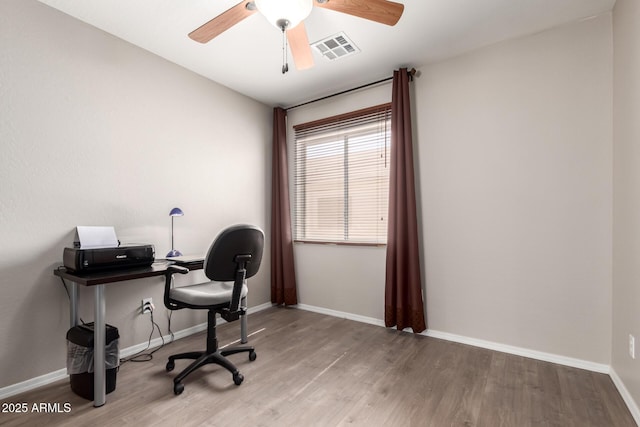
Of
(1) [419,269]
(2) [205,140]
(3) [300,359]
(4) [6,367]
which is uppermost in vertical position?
(2) [205,140]

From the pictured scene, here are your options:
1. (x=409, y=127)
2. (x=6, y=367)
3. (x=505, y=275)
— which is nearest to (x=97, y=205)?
(x=6, y=367)

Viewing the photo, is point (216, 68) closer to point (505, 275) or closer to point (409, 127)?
point (409, 127)

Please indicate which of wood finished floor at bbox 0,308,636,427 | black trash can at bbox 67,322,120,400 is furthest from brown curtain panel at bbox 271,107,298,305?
black trash can at bbox 67,322,120,400

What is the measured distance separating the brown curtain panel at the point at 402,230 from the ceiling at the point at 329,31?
40cm

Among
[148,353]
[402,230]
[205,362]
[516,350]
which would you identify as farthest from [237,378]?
[516,350]

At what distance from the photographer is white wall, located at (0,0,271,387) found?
1913 mm

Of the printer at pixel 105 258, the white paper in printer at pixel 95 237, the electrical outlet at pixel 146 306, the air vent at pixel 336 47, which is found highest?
the air vent at pixel 336 47

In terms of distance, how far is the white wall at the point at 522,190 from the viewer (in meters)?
2.16

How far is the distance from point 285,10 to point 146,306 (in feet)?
8.08

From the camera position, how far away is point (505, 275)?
248 centimetres

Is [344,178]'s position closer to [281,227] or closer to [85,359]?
[281,227]

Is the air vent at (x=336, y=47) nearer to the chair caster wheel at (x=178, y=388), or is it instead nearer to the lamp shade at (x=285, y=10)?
the lamp shade at (x=285, y=10)

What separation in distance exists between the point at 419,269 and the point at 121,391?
7.89 ft

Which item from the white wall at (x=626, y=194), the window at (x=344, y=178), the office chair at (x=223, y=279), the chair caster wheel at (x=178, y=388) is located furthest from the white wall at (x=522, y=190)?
the chair caster wheel at (x=178, y=388)
